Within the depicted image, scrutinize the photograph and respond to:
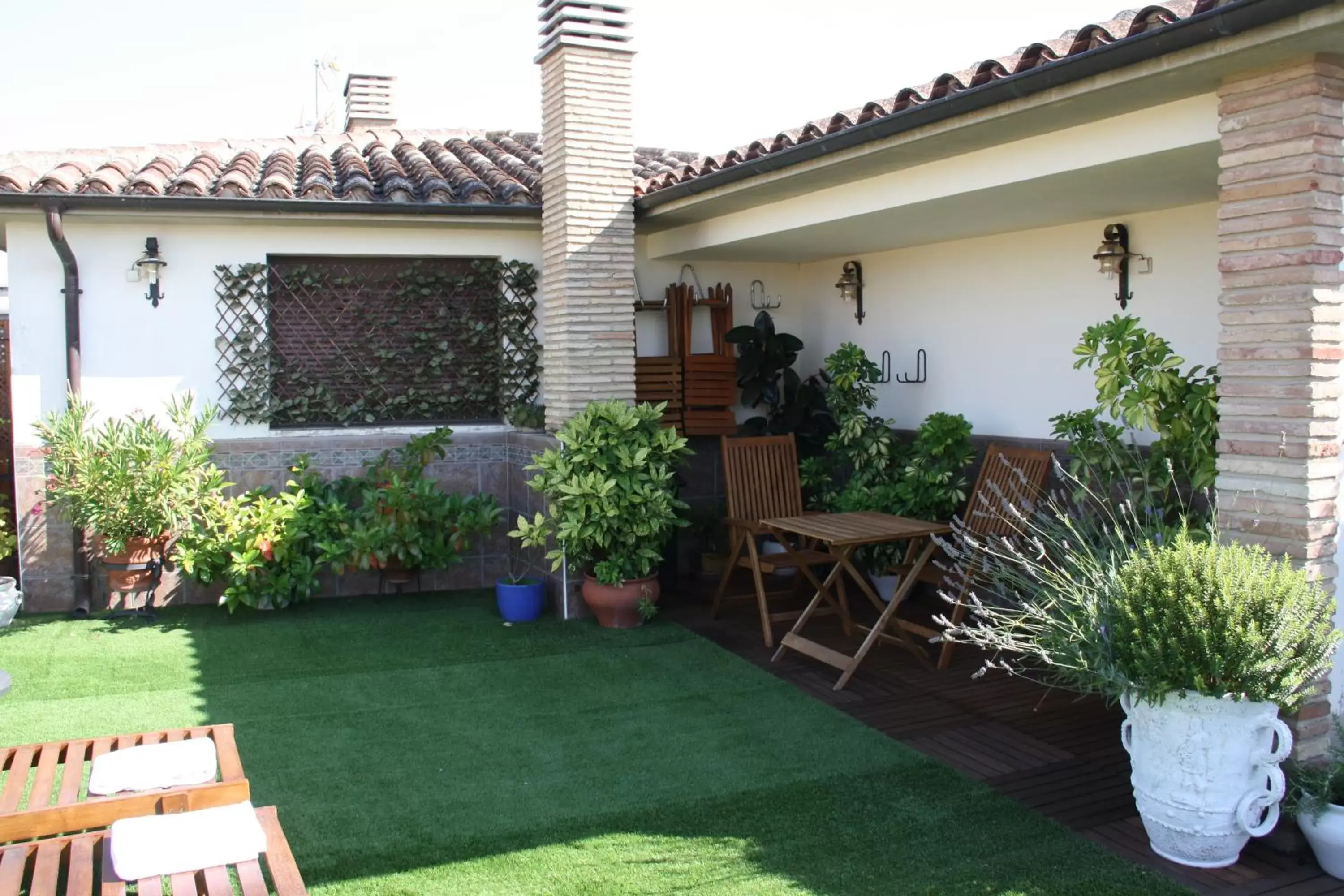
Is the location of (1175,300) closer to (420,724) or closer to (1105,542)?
(1105,542)

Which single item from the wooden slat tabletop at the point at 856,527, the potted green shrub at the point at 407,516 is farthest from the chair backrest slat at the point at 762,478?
A: the potted green shrub at the point at 407,516

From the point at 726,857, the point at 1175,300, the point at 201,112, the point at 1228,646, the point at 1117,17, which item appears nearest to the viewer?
the point at 1228,646

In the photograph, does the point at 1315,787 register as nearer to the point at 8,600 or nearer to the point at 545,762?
the point at 545,762

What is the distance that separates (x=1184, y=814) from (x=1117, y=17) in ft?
10.2

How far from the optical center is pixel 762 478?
25.6ft

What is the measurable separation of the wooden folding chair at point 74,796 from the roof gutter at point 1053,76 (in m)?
3.76

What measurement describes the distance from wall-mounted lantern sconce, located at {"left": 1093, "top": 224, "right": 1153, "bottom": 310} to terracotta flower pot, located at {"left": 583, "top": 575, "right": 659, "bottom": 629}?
3346 millimetres

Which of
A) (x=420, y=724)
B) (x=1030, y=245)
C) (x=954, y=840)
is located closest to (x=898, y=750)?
(x=954, y=840)

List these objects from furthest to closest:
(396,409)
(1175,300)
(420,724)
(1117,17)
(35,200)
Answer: (396,409), (35,200), (1175,300), (420,724), (1117,17)

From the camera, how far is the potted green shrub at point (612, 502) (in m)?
7.17

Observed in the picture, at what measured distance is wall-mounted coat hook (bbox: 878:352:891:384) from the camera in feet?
28.2

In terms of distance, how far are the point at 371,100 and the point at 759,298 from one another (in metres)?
6.19

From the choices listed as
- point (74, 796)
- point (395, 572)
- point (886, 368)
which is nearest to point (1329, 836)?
point (74, 796)

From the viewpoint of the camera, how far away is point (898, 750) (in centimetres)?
496
